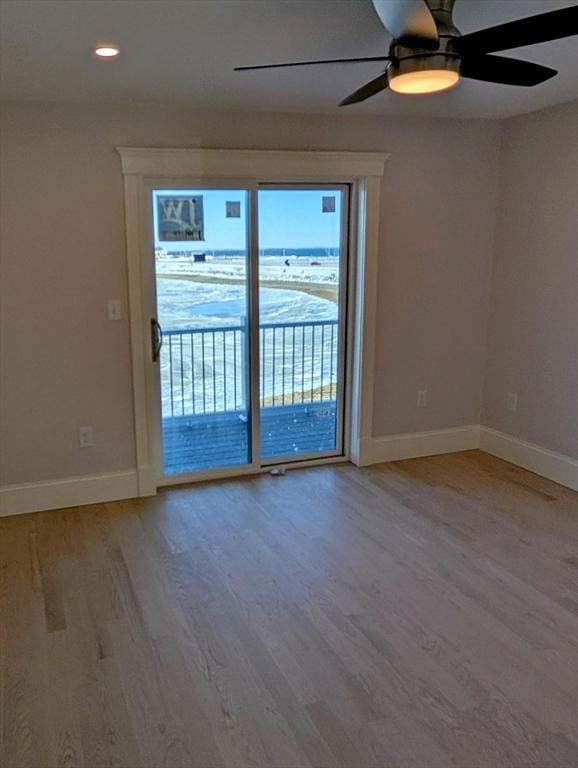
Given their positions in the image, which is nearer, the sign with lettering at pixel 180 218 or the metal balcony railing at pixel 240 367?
the sign with lettering at pixel 180 218

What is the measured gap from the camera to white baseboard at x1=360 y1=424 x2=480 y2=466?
4.79 metres

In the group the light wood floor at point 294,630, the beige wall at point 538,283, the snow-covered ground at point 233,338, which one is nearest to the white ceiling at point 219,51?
the beige wall at point 538,283

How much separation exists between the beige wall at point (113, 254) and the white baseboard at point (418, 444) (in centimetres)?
10

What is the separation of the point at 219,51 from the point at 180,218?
1.50m

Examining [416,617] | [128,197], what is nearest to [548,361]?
[416,617]

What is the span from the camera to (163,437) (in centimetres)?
438

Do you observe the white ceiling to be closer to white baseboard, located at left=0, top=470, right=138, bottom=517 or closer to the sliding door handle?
the sliding door handle

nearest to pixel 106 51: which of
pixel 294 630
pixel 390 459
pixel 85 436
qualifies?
pixel 85 436

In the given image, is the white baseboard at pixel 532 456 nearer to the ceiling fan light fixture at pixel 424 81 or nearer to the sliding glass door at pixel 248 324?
the sliding glass door at pixel 248 324

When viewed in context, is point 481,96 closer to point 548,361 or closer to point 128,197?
point 548,361

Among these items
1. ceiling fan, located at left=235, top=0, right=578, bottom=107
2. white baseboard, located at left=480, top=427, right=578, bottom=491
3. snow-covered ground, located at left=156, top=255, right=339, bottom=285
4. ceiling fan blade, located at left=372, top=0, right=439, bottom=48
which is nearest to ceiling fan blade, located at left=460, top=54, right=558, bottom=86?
ceiling fan, located at left=235, top=0, right=578, bottom=107

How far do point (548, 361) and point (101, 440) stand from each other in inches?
118

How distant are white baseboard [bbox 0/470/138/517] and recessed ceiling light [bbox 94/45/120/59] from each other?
2.43 metres

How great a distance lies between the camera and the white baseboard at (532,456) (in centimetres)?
434
